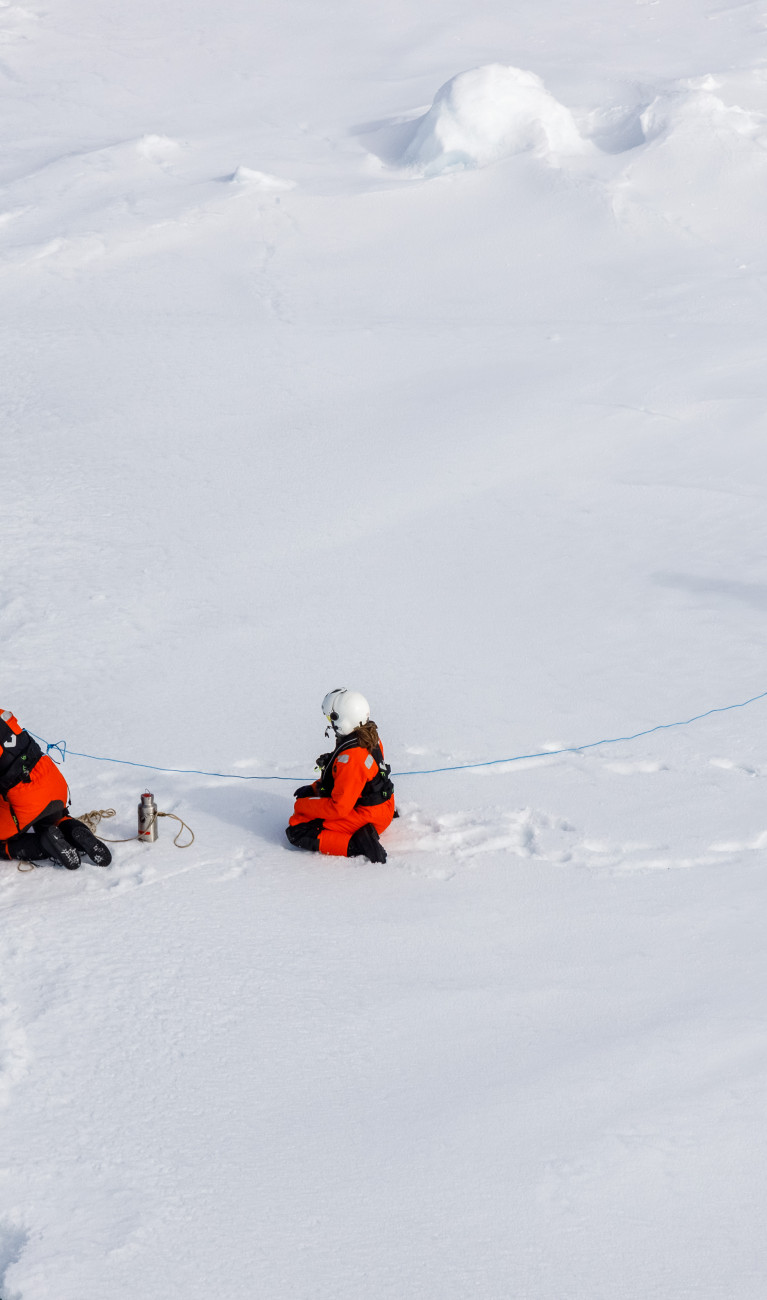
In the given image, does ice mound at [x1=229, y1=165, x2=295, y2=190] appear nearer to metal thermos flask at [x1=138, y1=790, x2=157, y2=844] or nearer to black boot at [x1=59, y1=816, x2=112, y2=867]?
metal thermos flask at [x1=138, y1=790, x2=157, y2=844]

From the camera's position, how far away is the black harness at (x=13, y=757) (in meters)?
4.86

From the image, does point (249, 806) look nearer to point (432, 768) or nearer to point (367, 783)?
point (367, 783)

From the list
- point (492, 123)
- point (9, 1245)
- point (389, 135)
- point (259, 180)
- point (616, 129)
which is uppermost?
point (389, 135)

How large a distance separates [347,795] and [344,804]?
0.15 ft

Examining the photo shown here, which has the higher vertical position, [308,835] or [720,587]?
[720,587]

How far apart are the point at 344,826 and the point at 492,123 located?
10007 mm

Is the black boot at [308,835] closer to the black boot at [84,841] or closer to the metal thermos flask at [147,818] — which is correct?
the metal thermos flask at [147,818]

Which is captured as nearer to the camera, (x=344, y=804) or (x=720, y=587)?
(x=344, y=804)

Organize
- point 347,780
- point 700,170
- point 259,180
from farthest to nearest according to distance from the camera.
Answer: point 259,180
point 700,170
point 347,780

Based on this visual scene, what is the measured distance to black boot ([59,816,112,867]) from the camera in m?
5.01

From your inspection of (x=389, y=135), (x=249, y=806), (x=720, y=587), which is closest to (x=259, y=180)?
(x=389, y=135)

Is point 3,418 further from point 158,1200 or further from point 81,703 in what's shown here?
point 158,1200

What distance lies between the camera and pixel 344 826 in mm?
5121

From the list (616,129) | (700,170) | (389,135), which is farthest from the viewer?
(389,135)
